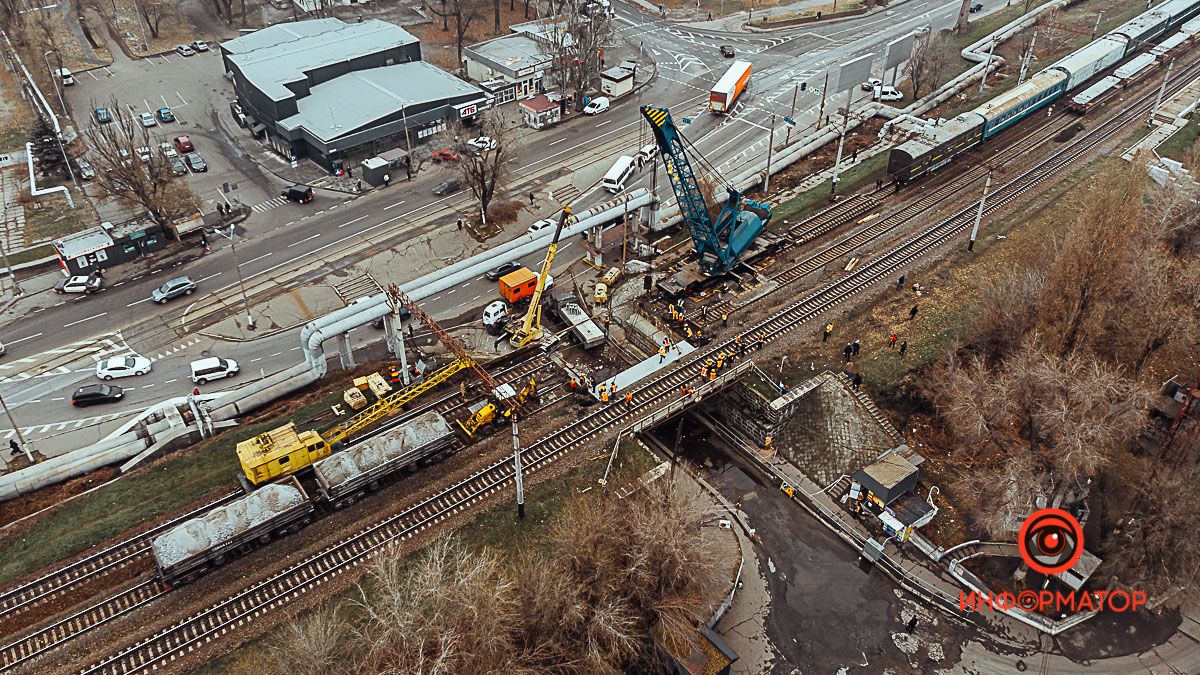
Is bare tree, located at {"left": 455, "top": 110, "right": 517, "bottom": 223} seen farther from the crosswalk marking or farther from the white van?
the crosswalk marking

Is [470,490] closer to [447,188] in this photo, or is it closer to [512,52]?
[447,188]

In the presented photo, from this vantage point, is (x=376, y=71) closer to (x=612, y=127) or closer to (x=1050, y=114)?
(x=612, y=127)

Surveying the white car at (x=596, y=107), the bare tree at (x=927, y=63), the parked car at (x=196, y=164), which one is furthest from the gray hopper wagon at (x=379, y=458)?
the bare tree at (x=927, y=63)

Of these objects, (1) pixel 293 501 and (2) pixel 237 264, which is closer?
(1) pixel 293 501

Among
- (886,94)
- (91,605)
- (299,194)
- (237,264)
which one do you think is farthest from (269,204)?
(886,94)

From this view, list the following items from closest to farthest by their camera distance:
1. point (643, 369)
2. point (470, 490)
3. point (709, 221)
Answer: point (470, 490) < point (643, 369) < point (709, 221)

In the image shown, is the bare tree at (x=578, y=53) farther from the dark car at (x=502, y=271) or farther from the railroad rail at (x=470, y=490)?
the railroad rail at (x=470, y=490)

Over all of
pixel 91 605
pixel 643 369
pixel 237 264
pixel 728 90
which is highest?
pixel 728 90
